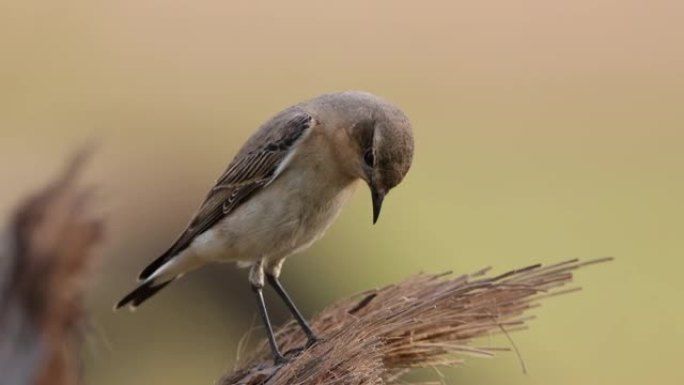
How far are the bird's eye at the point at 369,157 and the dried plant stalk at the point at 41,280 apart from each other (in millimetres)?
2965

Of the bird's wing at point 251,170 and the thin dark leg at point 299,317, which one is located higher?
the bird's wing at point 251,170

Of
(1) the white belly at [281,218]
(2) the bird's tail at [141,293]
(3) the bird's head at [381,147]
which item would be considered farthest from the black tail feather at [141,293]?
(3) the bird's head at [381,147]

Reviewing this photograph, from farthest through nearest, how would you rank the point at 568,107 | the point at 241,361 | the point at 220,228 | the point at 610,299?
the point at 568,107 < the point at 610,299 < the point at 220,228 < the point at 241,361

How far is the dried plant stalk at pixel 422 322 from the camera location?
Result: 3555mm

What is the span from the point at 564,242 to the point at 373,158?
709 cm

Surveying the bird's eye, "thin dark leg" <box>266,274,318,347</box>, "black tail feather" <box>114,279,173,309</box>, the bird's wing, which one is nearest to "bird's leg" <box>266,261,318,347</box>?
"thin dark leg" <box>266,274,318,347</box>

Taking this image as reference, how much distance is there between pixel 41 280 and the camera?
2045mm

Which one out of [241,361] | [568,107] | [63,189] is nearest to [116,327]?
[241,361]

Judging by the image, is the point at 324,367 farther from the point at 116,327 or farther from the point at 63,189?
the point at 116,327

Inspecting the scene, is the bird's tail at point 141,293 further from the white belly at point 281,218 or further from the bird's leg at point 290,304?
the bird's leg at point 290,304

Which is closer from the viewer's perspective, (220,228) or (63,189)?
(63,189)

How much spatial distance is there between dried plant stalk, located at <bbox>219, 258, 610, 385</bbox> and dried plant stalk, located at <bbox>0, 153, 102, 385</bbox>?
4.71 feet

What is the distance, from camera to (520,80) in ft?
52.0

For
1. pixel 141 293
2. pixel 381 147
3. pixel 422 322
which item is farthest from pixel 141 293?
pixel 422 322
